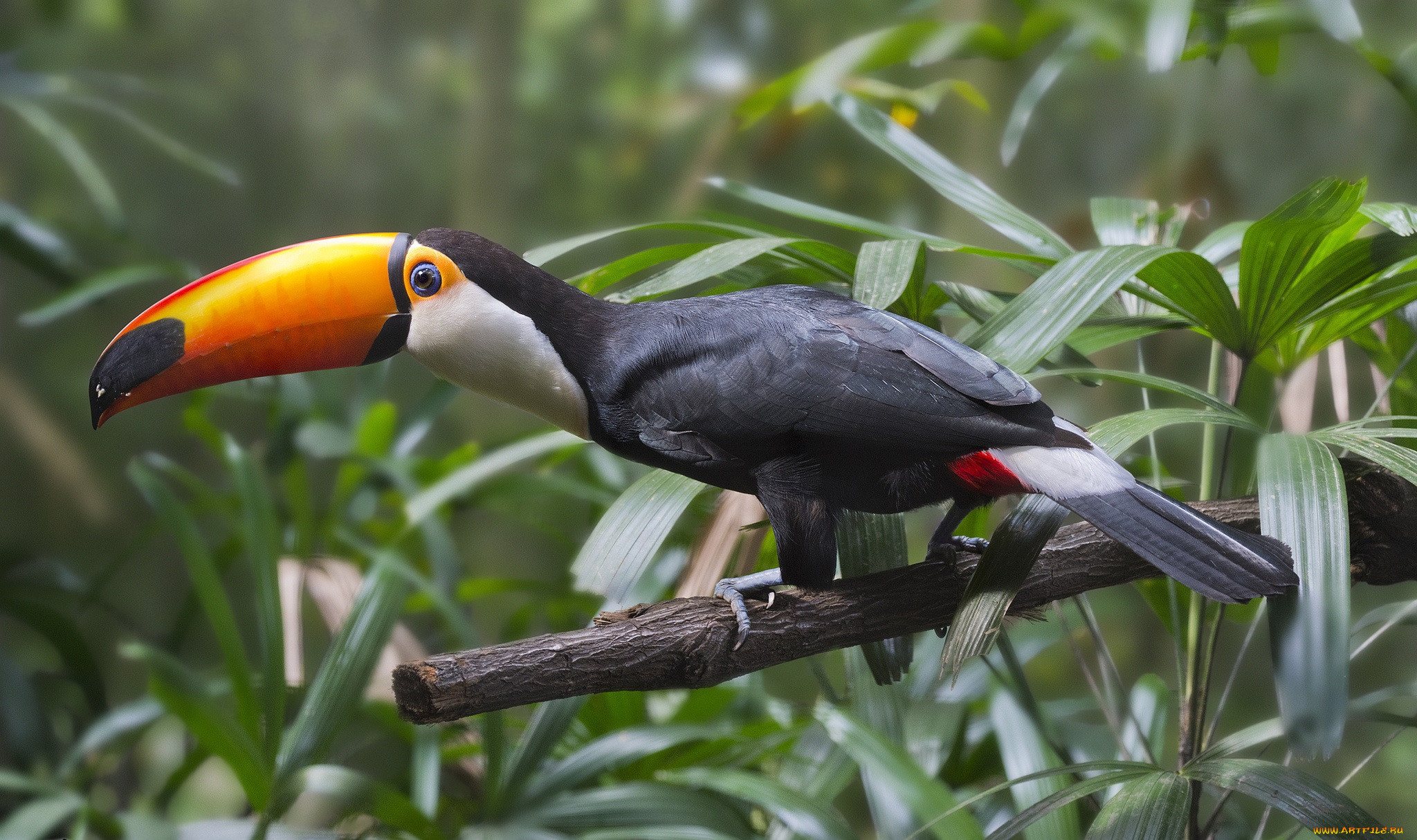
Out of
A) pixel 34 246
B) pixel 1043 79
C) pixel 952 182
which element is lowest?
pixel 952 182

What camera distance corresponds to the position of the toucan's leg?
2.90ft

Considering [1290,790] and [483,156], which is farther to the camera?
[483,156]

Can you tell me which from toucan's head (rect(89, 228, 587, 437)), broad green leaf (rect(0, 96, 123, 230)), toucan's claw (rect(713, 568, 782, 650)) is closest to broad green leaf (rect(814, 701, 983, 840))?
toucan's claw (rect(713, 568, 782, 650))

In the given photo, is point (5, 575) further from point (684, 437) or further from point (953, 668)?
point (953, 668)

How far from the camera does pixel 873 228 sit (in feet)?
3.41

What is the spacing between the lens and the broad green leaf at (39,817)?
4.65 feet

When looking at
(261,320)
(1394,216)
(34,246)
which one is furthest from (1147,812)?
(34,246)

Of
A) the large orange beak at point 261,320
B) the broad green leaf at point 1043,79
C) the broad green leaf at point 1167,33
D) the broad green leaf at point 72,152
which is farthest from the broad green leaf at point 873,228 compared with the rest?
the broad green leaf at point 72,152

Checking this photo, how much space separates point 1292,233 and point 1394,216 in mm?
214

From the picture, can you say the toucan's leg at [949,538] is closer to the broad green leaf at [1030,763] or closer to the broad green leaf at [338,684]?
the broad green leaf at [1030,763]

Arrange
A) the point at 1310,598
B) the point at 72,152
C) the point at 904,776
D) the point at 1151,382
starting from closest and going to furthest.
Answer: the point at 1310,598 → the point at 1151,382 → the point at 904,776 → the point at 72,152

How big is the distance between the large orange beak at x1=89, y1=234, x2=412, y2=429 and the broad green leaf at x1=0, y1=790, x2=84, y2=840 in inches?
37.5

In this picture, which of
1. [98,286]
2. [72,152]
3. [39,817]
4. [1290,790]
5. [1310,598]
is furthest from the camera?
[72,152]

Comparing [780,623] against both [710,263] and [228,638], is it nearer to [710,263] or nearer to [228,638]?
[710,263]
